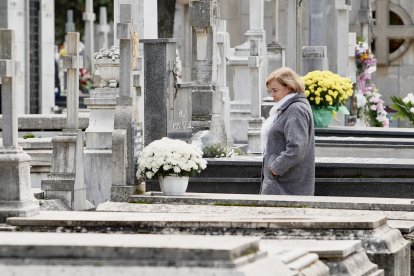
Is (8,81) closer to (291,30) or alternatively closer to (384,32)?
(291,30)

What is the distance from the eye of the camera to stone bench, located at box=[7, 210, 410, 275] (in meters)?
8.94

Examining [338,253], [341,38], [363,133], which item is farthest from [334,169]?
[341,38]

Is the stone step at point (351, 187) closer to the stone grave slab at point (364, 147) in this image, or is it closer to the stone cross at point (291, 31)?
the stone grave slab at point (364, 147)

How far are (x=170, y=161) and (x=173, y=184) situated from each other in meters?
0.19

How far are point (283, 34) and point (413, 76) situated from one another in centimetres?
1032

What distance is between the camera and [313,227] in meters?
9.07

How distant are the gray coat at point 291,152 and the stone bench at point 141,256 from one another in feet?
14.6

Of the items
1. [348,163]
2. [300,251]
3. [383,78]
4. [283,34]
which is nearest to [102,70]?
[348,163]

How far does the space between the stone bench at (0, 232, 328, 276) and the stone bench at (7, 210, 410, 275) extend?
5.64 feet

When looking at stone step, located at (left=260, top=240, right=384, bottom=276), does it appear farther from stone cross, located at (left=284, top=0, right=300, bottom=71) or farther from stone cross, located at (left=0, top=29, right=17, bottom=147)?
stone cross, located at (left=284, top=0, right=300, bottom=71)

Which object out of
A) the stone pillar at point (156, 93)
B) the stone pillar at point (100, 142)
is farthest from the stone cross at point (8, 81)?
the stone pillar at point (100, 142)

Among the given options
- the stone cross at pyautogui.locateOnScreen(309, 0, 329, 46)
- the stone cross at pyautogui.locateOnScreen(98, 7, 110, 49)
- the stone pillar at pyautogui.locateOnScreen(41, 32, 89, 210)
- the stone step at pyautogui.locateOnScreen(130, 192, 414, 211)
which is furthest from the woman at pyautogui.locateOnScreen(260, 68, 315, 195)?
the stone cross at pyautogui.locateOnScreen(98, 7, 110, 49)

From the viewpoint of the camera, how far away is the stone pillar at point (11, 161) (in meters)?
9.73

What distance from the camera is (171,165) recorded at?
38.5 feet
